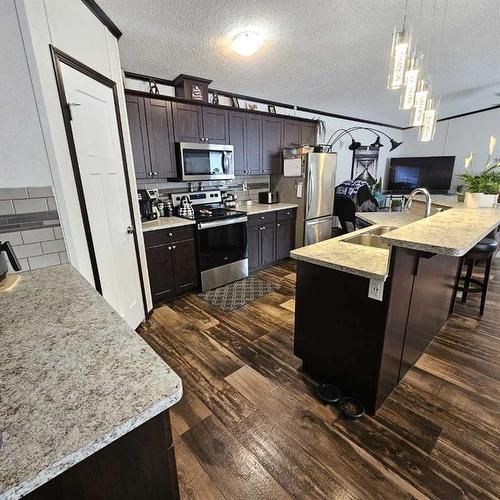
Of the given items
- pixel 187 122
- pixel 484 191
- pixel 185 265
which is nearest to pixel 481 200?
pixel 484 191

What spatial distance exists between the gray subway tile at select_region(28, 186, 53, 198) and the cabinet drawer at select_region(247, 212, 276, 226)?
2.47 metres

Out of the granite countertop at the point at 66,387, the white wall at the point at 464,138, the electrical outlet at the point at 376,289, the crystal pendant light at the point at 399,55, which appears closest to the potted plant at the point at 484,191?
the crystal pendant light at the point at 399,55

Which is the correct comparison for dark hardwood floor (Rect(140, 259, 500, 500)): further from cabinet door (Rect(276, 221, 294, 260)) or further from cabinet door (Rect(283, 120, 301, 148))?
cabinet door (Rect(283, 120, 301, 148))

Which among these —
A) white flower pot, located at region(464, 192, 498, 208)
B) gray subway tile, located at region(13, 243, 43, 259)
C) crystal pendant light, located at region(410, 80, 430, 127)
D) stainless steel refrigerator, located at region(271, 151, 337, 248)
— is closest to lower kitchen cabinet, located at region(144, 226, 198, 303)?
gray subway tile, located at region(13, 243, 43, 259)

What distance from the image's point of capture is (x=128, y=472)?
628 millimetres

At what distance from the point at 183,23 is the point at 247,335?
265cm

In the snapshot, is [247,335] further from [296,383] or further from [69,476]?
[69,476]

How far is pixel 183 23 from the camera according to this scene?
82.1 inches

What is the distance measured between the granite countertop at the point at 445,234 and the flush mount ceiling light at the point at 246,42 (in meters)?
2.05

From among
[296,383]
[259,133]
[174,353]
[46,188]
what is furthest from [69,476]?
[259,133]

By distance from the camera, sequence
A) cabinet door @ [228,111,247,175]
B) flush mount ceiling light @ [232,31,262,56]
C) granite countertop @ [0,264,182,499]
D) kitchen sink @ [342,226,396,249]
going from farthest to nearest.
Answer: cabinet door @ [228,111,247,175] → flush mount ceiling light @ [232,31,262,56] → kitchen sink @ [342,226,396,249] → granite countertop @ [0,264,182,499]

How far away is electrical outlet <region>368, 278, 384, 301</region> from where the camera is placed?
140 cm

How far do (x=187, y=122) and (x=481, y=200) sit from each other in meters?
3.18

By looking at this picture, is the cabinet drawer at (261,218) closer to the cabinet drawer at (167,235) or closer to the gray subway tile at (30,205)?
the cabinet drawer at (167,235)
